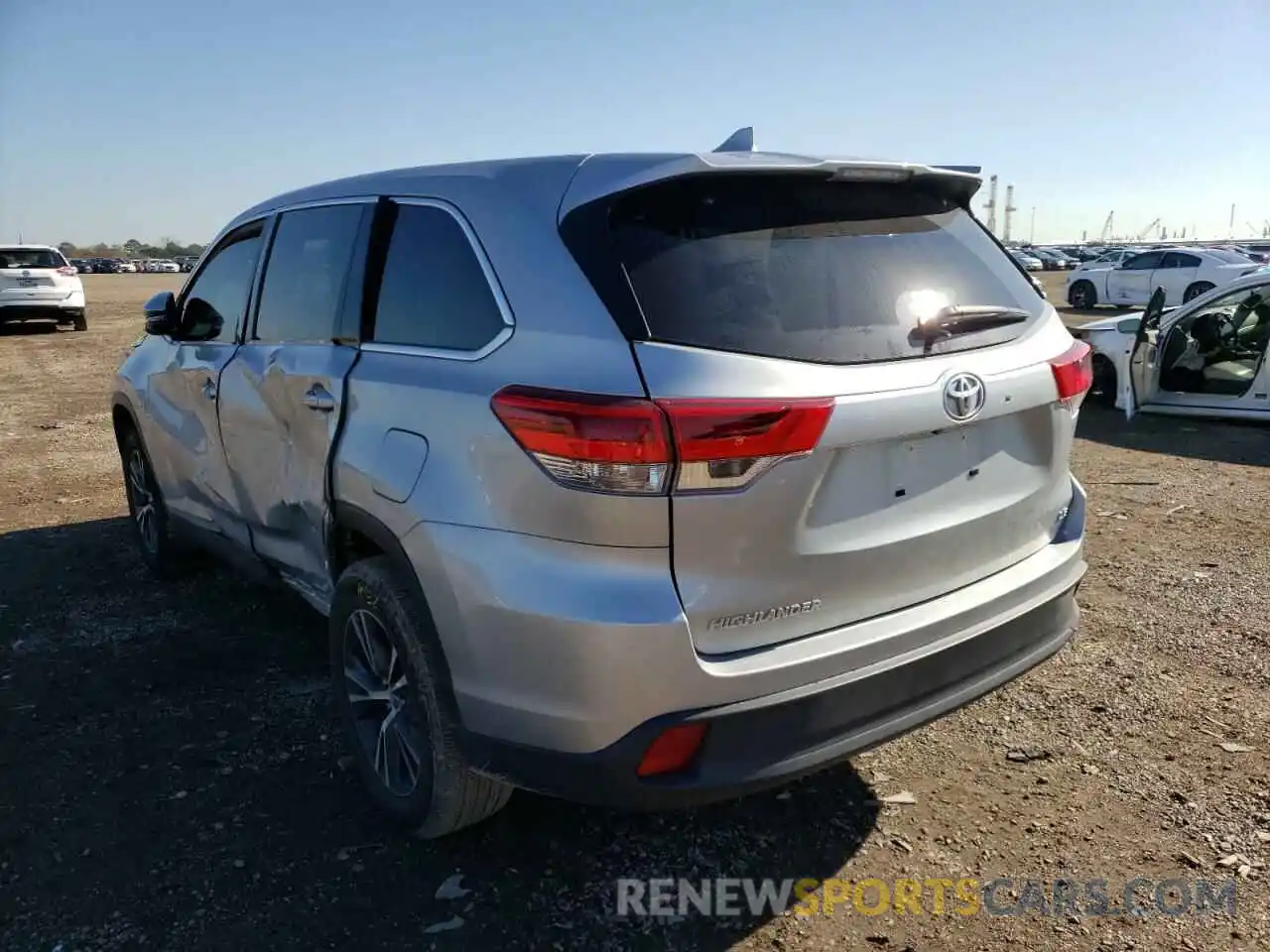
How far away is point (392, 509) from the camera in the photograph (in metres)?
2.71

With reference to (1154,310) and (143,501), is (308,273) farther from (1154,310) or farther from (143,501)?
(1154,310)

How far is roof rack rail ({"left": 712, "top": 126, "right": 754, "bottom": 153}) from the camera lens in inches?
114

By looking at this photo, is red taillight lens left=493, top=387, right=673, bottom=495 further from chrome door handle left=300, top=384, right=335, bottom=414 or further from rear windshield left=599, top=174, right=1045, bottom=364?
chrome door handle left=300, top=384, right=335, bottom=414

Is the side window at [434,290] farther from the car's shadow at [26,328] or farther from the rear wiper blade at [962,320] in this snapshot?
the car's shadow at [26,328]

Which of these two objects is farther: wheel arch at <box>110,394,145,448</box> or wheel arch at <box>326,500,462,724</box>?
wheel arch at <box>110,394,145,448</box>

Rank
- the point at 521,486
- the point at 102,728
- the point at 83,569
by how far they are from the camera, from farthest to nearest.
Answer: the point at 83,569
the point at 102,728
the point at 521,486

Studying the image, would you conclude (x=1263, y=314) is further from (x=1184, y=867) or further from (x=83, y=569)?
(x=83, y=569)

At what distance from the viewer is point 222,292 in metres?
4.40

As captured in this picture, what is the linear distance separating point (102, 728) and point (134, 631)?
1012mm

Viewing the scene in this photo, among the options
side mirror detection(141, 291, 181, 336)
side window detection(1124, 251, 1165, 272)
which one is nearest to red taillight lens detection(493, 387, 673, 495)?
side mirror detection(141, 291, 181, 336)

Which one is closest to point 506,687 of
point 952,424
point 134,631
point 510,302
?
point 510,302

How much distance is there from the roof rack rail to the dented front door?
1.30 m

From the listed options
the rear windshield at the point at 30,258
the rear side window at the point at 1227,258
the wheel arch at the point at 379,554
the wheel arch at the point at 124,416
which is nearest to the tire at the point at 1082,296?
the rear side window at the point at 1227,258

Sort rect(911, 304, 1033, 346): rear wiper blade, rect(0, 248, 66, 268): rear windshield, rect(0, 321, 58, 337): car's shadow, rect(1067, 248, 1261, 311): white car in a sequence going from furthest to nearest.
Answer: rect(1067, 248, 1261, 311): white car → rect(0, 321, 58, 337): car's shadow → rect(0, 248, 66, 268): rear windshield → rect(911, 304, 1033, 346): rear wiper blade
